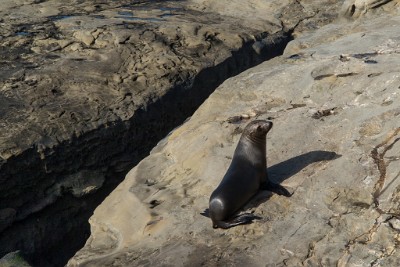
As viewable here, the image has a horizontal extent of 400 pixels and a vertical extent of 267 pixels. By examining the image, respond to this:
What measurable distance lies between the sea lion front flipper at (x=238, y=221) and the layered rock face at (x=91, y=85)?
2508 mm

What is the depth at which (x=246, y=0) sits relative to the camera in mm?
11305

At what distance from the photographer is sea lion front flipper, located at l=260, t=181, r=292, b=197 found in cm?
521

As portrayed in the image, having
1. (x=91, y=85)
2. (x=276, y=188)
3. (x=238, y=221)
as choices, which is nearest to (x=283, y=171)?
(x=276, y=188)

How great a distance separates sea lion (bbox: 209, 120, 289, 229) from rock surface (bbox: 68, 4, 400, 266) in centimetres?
8

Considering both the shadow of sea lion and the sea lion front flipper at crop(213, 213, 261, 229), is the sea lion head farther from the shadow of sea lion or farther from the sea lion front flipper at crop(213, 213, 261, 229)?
the sea lion front flipper at crop(213, 213, 261, 229)

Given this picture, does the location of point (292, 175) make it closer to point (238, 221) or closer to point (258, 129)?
point (258, 129)

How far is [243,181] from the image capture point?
17.2 ft

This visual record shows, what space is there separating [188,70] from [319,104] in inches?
99.6

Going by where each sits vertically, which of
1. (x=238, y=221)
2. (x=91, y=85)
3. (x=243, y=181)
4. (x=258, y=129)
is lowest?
(x=91, y=85)

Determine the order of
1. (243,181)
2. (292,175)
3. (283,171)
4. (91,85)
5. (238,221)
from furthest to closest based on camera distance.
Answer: (91,85) < (283,171) < (292,175) < (243,181) < (238,221)

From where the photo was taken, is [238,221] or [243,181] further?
[243,181]

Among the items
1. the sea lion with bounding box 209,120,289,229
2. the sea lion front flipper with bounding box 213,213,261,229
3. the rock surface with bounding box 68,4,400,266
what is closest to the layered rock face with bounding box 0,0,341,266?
the rock surface with bounding box 68,4,400,266

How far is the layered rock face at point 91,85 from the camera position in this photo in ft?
22.8

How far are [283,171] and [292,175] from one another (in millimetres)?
129
